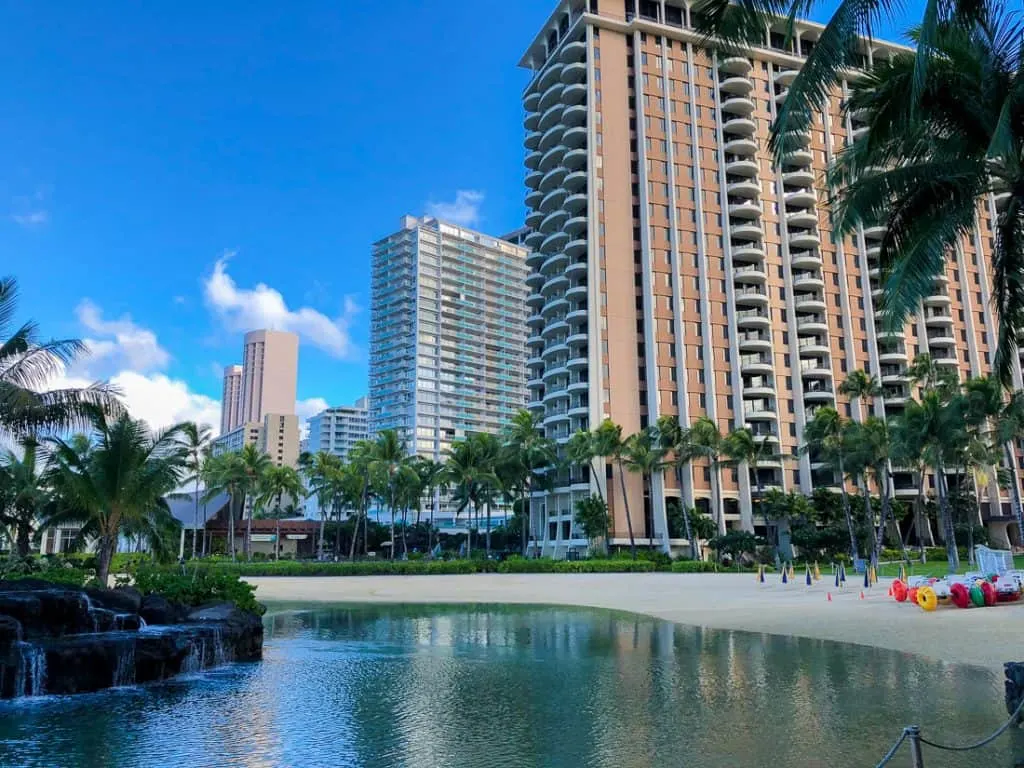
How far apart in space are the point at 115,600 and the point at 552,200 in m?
70.1

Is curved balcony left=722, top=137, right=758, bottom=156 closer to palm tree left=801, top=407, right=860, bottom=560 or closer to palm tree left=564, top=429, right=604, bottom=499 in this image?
palm tree left=801, top=407, right=860, bottom=560

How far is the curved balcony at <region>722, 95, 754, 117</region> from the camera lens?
273 ft

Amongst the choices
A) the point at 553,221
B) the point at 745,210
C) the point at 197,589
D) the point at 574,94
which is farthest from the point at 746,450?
the point at 197,589

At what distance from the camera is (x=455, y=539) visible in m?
108

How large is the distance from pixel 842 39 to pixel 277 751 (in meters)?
11.8

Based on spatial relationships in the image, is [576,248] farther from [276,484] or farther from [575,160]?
[276,484]

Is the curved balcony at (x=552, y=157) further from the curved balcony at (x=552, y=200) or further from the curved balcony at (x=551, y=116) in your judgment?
the curved balcony at (x=551, y=116)

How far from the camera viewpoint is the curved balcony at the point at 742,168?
8144 cm

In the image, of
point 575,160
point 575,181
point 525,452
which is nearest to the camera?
point 525,452

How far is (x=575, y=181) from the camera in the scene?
260 feet

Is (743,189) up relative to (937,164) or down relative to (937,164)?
up

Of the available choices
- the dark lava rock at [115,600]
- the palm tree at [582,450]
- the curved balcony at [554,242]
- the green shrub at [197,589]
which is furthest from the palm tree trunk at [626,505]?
the dark lava rock at [115,600]

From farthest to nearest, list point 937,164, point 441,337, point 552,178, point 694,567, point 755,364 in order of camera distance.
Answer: point 441,337 < point 552,178 < point 755,364 < point 694,567 < point 937,164

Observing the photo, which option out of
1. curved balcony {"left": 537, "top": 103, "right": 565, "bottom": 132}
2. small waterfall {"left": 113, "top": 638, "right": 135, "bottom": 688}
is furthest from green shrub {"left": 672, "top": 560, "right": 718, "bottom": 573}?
curved balcony {"left": 537, "top": 103, "right": 565, "bottom": 132}
